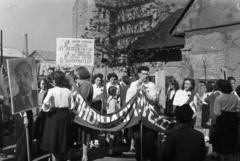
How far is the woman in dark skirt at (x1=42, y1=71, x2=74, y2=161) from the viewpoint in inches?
232

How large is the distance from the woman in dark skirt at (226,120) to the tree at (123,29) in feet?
48.5

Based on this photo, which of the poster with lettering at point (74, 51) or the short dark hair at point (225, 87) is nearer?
the short dark hair at point (225, 87)

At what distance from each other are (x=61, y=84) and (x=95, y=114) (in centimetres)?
121

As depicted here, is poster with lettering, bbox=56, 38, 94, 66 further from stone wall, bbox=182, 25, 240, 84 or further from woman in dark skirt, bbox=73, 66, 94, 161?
stone wall, bbox=182, 25, 240, 84

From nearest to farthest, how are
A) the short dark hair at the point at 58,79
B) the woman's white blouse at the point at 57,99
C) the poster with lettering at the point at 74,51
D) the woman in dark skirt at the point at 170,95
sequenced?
1. the woman's white blouse at the point at 57,99
2. the short dark hair at the point at 58,79
3. the poster with lettering at the point at 74,51
4. the woman in dark skirt at the point at 170,95

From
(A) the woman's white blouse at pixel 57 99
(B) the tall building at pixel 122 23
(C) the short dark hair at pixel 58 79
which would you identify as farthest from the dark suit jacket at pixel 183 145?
(B) the tall building at pixel 122 23

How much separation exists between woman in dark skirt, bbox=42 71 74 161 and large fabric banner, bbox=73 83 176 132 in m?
0.56

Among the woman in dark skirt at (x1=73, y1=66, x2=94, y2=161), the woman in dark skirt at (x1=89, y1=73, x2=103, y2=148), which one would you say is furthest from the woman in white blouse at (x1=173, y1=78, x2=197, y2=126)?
the woman in dark skirt at (x1=89, y1=73, x2=103, y2=148)

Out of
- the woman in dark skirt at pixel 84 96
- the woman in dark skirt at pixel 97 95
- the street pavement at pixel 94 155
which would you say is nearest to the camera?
the woman in dark skirt at pixel 84 96

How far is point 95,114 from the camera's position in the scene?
682 cm

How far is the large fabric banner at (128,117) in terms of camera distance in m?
6.50

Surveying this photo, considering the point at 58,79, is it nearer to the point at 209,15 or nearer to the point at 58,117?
the point at 58,117

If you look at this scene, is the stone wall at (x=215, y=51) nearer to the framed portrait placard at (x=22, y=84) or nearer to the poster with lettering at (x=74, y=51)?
the poster with lettering at (x=74, y=51)

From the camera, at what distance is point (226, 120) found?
6363mm
